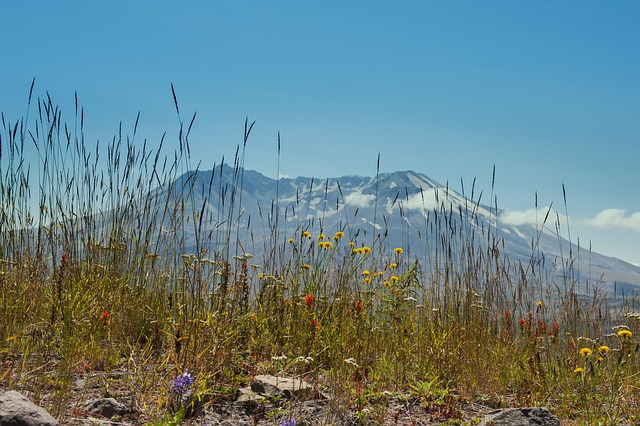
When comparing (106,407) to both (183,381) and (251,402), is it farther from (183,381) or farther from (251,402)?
(251,402)

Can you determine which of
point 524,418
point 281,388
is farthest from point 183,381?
point 524,418

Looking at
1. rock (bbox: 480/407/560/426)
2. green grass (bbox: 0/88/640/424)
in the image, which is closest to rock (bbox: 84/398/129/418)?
green grass (bbox: 0/88/640/424)

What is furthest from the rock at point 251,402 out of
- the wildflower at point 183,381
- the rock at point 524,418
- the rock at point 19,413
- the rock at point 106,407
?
the rock at point 524,418

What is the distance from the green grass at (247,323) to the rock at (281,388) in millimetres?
102

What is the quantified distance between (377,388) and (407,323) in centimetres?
91

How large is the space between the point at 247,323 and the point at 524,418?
1.82 m

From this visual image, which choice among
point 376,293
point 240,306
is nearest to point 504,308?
point 376,293

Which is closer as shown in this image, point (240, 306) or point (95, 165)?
point (240, 306)

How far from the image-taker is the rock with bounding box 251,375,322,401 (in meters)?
2.87

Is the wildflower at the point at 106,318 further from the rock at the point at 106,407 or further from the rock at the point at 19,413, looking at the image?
the rock at the point at 19,413

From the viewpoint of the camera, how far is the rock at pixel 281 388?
2.87 meters

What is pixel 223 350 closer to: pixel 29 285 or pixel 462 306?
pixel 29 285

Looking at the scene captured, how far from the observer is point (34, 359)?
9.98 feet

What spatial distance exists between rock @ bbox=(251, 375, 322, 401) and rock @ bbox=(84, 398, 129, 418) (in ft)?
2.32
